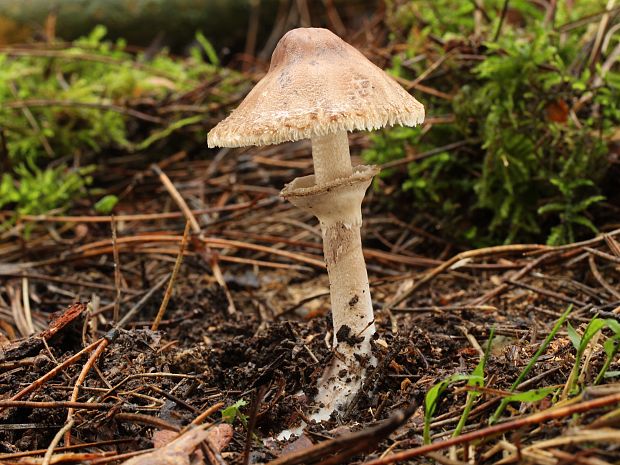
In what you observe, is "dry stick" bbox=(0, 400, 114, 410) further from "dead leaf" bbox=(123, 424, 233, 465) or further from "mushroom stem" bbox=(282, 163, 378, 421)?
"mushroom stem" bbox=(282, 163, 378, 421)

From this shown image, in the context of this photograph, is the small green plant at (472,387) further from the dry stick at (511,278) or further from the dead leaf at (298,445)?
the dry stick at (511,278)

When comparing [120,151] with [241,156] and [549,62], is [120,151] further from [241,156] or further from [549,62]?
[549,62]

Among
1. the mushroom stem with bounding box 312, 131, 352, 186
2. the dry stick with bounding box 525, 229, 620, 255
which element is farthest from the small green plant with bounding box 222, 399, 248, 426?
the dry stick with bounding box 525, 229, 620, 255

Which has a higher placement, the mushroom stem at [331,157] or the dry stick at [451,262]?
the mushroom stem at [331,157]

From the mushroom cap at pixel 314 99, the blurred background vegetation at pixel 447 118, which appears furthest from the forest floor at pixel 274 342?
the mushroom cap at pixel 314 99

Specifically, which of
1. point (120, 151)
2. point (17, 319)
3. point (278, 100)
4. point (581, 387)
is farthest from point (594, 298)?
point (120, 151)

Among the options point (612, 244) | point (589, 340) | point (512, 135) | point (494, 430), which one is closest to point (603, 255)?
point (612, 244)
